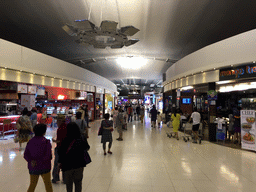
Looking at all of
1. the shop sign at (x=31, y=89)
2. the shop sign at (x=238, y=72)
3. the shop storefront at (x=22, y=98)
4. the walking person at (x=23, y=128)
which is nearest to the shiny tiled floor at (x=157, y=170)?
the walking person at (x=23, y=128)

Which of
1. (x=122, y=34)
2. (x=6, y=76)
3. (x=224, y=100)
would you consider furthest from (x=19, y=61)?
(x=224, y=100)

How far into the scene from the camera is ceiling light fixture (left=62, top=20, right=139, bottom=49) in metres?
6.68

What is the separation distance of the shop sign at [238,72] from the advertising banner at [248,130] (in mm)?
1368

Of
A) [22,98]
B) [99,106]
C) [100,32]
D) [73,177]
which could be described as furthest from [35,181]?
[99,106]

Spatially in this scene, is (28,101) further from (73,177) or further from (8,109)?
(73,177)

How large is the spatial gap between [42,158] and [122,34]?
234 inches

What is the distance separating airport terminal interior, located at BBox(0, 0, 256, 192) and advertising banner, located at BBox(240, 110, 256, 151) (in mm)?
34

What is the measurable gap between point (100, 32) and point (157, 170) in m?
5.26

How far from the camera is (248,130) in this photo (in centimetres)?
680

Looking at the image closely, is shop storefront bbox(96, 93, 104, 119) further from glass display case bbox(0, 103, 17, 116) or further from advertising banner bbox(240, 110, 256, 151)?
advertising banner bbox(240, 110, 256, 151)

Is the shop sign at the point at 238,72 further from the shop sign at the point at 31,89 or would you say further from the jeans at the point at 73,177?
the shop sign at the point at 31,89

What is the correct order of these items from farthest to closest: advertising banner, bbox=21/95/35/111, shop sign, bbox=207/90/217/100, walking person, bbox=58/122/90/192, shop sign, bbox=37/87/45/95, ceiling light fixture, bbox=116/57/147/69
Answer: ceiling light fixture, bbox=116/57/147/69 < shop sign, bbox=37/87/45/95 < advertising banner, bbox=21/95/35/111 < shop sign, bbox=207/90/217/100 < walking person, bbox=58/122/90/192

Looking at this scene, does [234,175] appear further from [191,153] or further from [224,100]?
[224,100]

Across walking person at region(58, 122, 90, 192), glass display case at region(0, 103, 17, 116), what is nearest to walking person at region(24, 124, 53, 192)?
walking person at region(58, 122, 90, 192)
